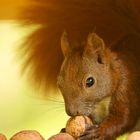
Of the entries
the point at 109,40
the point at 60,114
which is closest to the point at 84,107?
the point at 109,40

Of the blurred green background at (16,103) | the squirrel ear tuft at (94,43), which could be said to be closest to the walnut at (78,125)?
the squirrel ear tuft at (94,43)

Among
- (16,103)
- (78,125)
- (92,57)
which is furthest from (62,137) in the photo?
(16,103)

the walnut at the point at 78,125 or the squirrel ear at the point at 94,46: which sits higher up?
the squirrel ear at the point at 94,46

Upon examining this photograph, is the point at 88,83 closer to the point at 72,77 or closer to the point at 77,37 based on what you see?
the point at 72,77

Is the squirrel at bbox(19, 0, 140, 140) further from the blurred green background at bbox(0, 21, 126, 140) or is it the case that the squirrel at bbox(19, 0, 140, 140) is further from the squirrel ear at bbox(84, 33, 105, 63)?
the blurred green background at bbox(0, 21, 126, 140)

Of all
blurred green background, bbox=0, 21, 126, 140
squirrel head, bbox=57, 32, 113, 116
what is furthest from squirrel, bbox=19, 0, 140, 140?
blurred green background, bbox=0, 21, 126, 140

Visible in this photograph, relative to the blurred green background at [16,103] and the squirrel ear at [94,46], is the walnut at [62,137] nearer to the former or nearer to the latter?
the squirrel ear at [94,46]

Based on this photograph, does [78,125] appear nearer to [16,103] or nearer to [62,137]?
[62,137]
